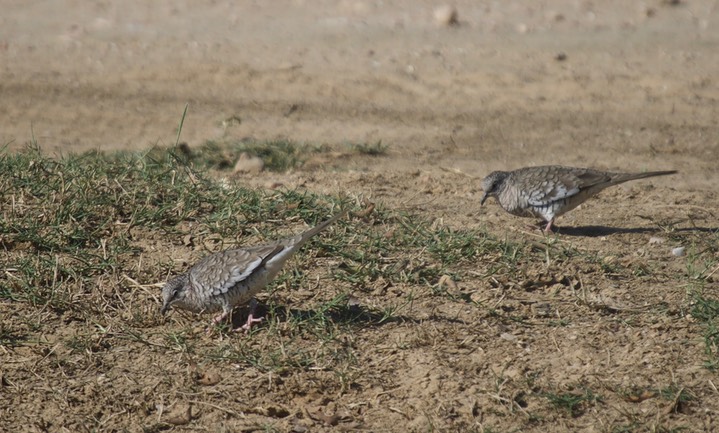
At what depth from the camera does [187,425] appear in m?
5.63

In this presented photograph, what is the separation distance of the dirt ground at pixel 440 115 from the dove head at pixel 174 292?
42 centimetres

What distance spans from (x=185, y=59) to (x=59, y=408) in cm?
830

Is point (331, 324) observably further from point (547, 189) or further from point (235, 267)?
point (547, 189)

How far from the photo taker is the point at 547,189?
8.10 metres

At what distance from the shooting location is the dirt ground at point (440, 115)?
232 inches

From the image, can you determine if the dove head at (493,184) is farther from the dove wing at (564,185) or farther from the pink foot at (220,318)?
the pink foot at (220,318)

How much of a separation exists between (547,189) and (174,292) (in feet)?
10.4

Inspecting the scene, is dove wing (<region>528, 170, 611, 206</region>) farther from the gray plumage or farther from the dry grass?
the dry grass

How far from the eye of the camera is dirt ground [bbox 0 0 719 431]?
19.4ft

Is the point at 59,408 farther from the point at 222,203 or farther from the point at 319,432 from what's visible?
the point at 222,203

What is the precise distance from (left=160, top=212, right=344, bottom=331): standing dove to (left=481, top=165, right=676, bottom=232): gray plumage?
237 centimetres

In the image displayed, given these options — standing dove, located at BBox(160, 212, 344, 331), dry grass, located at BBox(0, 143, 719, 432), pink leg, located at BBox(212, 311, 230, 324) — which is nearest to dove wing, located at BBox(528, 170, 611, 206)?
dry grass, located at BBox(0, 143, 719, 432)

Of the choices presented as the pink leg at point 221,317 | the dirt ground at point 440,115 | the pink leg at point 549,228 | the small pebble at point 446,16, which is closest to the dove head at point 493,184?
the dirt ground at point 440,115

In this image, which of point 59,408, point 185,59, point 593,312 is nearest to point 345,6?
point 185,59
